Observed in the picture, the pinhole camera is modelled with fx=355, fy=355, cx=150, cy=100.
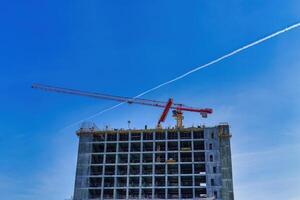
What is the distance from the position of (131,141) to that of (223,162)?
32.9 m

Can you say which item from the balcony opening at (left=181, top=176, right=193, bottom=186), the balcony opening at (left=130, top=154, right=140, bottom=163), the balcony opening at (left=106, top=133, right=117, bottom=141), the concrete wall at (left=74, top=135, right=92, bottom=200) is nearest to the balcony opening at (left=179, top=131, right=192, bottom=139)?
the balcony opening at (left=181, top=176, right=193, bottom=186)

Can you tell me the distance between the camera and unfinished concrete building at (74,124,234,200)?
11569 centimetres

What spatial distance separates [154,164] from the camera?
122 m

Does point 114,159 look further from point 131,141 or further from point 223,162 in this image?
point 223,162

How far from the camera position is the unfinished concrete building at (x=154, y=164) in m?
116

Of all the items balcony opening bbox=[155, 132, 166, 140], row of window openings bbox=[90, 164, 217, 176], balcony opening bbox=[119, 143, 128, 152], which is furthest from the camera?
balcony opening bbox=[119, 143, 128, 152]

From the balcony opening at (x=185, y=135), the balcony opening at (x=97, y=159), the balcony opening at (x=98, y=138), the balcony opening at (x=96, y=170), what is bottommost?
the balcony opening at (x=96, y=170)

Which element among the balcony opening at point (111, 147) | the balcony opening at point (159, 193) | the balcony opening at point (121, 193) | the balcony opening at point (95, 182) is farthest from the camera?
the balcony opening at point (111, 147)

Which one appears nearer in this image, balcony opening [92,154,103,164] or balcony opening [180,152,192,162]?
balcony opening [180,152,192,162]

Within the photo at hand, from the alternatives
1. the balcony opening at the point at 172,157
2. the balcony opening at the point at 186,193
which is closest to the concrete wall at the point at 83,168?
the balcony opening at the point at 172,157

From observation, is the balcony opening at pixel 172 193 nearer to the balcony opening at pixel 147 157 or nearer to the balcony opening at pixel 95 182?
the balcony opening at pixel 147 157

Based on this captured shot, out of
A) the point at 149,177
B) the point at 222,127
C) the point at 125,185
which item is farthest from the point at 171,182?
the point at 222,127

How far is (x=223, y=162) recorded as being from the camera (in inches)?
4555

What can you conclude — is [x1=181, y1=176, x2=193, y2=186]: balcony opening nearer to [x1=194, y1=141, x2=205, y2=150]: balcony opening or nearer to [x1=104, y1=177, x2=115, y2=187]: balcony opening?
Answer: [x1=194, y1=141, x2=205, y2=150]: balcony opening
